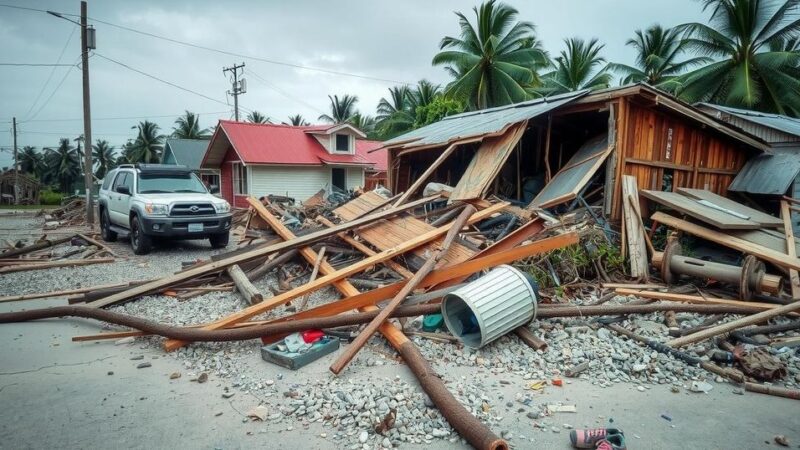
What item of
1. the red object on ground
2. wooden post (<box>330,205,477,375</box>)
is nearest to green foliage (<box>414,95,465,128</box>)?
wooden post (<box>330,205,477,375</box>)

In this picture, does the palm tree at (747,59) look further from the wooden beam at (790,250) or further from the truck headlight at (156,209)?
the truck headlight at (156,209)

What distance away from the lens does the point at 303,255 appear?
7918 mm

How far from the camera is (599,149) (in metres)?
9.45

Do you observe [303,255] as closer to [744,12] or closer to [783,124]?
[783,124]

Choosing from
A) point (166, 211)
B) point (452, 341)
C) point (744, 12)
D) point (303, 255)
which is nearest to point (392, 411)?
point (452, 341)

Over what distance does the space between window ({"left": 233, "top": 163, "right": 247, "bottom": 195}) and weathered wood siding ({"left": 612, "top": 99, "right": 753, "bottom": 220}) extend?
20023 millimetres

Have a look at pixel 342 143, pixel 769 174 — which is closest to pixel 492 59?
pixel 342 143

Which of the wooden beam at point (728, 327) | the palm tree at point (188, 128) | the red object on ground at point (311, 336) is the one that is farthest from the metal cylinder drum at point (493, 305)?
the palm tree at point (188, 128)

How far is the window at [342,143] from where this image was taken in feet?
85.7

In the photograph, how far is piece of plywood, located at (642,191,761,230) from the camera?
696 centimetres

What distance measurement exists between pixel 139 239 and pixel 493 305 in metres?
8.70

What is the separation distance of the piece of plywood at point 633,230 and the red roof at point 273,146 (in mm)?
16626

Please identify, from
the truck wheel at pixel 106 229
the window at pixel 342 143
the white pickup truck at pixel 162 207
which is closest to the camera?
the white pickup truck at pixel 162 207

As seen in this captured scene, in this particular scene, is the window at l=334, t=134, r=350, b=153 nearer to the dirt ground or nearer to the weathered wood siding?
the weathered wood siding
